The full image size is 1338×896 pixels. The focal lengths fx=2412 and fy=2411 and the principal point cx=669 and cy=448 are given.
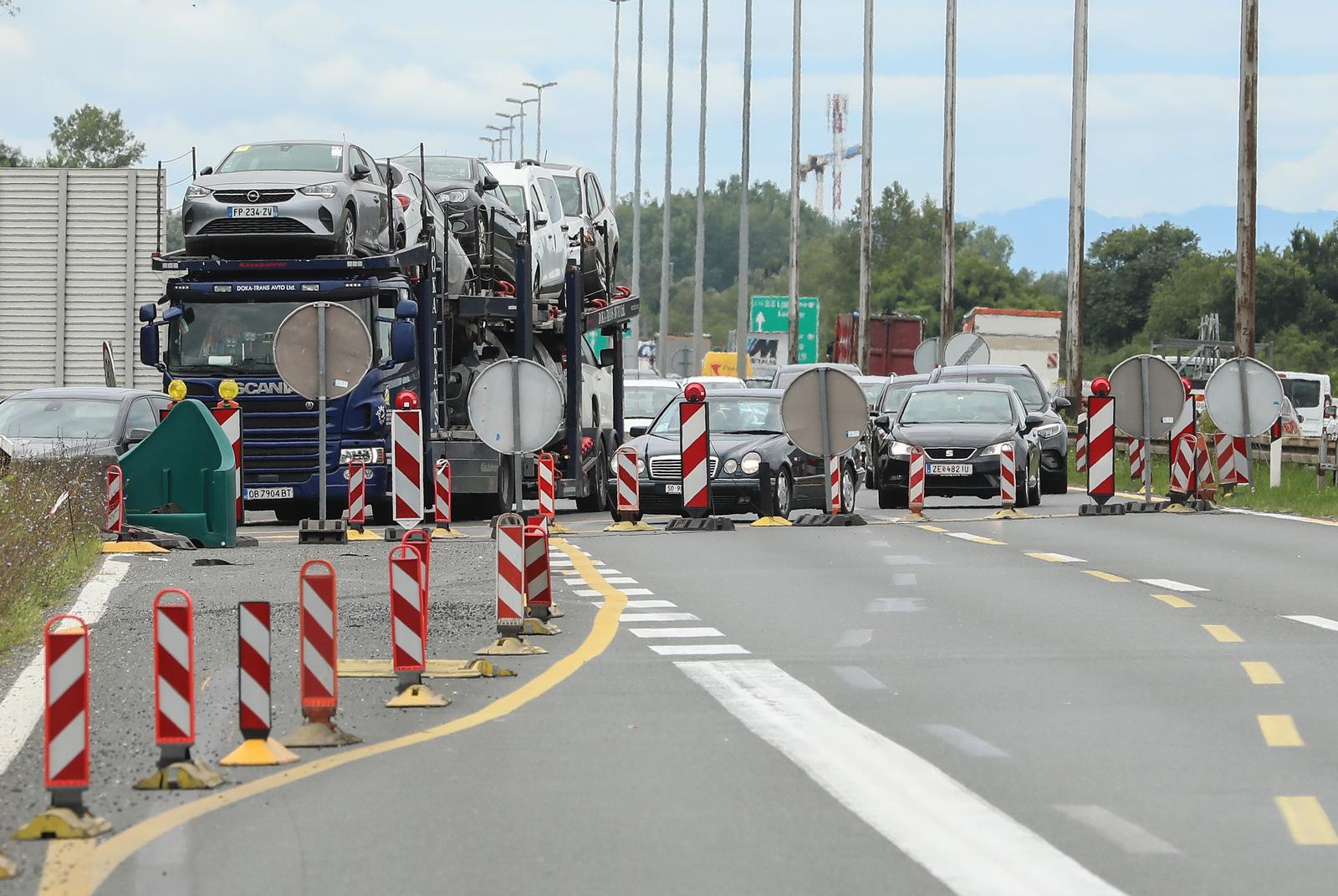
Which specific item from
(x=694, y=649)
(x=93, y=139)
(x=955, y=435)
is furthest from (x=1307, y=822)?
(x=93, y=139)

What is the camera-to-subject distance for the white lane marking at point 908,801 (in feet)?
21.8

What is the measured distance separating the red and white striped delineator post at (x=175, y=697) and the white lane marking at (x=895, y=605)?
7.07 m

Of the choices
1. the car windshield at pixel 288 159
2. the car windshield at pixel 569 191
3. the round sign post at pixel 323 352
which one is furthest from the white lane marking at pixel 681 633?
the car windshield at pixel 569 191

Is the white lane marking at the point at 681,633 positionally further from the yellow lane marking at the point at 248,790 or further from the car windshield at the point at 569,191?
the car windshield at the point at 569,191

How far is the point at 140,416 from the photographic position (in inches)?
1003

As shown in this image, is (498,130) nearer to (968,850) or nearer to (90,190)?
(90,190)

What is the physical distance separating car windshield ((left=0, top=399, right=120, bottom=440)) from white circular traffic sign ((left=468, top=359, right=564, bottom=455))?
8.41 metres

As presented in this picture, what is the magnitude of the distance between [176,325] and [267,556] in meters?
6.18

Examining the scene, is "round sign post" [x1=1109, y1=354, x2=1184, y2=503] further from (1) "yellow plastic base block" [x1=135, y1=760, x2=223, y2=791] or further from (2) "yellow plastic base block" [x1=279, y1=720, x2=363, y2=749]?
(1) "yellow plastic base block" [x1=135, y1=760, x2=223, y2=791]

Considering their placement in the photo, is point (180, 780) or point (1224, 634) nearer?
point (180, 780)

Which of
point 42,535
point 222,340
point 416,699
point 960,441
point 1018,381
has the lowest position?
point 416,699

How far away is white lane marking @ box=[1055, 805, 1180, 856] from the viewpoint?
7102 millimetres

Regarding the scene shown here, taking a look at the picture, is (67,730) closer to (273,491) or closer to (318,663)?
(318,663)

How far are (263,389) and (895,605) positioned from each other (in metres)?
11.7
